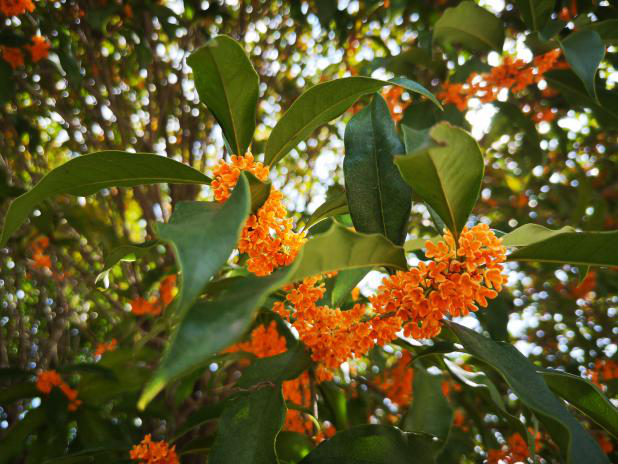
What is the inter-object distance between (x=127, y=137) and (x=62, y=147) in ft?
3.04

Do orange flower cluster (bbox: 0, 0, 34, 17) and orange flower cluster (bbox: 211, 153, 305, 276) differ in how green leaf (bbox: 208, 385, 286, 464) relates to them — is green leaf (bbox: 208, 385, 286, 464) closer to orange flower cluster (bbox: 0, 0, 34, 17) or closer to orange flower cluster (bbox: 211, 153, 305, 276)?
orange flower cluster (bbox: 211, 153, 305, 276)

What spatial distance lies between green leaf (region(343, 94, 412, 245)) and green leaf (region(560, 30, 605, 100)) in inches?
23.0

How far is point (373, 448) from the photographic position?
3.37ft

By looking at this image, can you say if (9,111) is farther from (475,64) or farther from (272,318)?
(475,64)

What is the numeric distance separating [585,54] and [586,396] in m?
0.89

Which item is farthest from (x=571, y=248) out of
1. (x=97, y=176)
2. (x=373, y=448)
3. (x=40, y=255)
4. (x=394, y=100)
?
(x=40, y=255)

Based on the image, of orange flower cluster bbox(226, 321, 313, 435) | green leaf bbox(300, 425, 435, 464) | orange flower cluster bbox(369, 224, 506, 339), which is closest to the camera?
orange flower cluster bbox(369, 224, 506, 339)

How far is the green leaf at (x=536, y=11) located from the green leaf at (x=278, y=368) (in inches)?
54.7

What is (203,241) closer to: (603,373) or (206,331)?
(206,331)

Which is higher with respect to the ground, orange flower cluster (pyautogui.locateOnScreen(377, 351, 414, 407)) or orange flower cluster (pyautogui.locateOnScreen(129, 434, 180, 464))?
orange flower cluster (pyautogui.locateOnScreen(377, 351, 414, 407))

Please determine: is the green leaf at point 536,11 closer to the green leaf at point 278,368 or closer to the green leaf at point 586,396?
the green leaf at point 586,396

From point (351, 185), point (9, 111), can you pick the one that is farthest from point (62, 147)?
point (351, 185)

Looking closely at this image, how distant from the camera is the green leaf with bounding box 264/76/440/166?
898 millimetres

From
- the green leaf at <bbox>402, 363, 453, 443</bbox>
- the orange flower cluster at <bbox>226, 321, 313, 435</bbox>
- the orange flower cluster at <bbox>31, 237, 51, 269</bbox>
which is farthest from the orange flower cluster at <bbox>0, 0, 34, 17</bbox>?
the green leaf at <bbox>402, 363, 453, 443</bbox>
